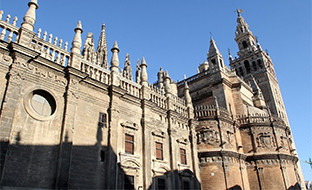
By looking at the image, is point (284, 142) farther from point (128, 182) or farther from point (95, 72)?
point (95, 72)

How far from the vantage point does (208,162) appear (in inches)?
905

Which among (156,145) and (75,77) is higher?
(75,77)

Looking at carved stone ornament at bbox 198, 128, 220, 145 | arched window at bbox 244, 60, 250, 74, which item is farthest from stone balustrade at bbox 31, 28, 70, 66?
arched window at bbox 244, 60, 250, 74

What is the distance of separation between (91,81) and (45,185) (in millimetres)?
6469

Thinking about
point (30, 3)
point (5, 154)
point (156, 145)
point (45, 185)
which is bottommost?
point (45, 185)

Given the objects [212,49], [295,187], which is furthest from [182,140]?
[212,49]

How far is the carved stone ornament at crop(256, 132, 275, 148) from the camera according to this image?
86.4 feet

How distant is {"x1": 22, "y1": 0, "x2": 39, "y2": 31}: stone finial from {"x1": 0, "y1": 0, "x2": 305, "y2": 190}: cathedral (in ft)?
0.18

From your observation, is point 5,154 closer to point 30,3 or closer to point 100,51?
point 30,3

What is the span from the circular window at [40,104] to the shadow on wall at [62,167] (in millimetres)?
1416

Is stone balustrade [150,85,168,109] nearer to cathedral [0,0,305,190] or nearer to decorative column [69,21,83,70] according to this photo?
cathedral [0,0,305,190]

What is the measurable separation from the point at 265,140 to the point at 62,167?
844 inches

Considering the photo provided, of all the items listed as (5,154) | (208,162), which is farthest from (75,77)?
(208,162)

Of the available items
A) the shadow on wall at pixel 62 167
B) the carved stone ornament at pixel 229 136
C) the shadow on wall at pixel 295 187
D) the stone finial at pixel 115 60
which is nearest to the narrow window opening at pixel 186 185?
the shadow on wall at pixel 62 167
